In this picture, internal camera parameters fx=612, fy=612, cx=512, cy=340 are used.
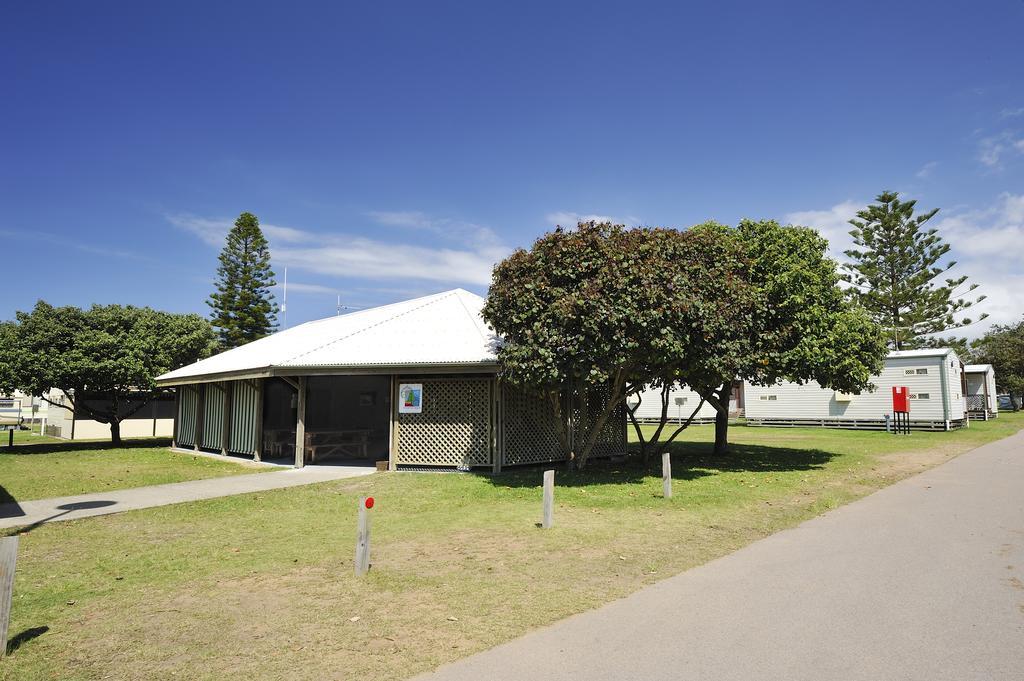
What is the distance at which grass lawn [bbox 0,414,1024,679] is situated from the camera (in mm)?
4473

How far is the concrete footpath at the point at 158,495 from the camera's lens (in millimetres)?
9797

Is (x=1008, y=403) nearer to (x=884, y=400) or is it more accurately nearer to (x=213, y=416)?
(x=884, y=400)

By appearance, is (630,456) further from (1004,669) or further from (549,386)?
(1004,669)

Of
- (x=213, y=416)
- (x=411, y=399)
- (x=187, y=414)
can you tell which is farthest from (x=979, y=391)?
(x=187, y=414)

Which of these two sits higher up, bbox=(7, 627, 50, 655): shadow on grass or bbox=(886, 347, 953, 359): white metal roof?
bbox=(886, 347, 953, 359): white metal roof

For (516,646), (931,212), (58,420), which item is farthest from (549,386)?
(931,212)

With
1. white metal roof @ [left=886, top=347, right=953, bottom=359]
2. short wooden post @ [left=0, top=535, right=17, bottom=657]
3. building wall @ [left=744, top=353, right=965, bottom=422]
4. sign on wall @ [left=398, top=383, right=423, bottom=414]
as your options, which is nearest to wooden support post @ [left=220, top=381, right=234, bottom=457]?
sign on wall @ [left=398, top=383, right=423, bottom=414]

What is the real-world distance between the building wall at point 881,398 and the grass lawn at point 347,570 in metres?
19.7

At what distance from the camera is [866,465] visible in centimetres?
1595

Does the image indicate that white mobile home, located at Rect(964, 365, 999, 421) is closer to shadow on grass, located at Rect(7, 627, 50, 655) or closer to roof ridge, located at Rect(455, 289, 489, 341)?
roof ridge, located at Rect(455, 289, 489, 341)

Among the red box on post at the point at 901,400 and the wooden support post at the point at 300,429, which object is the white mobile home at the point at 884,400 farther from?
the wooden support post at the point at 300,429

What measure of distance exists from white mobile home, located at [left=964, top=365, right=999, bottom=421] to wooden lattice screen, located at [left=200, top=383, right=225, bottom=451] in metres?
43.0

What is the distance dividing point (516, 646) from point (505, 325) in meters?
8.47

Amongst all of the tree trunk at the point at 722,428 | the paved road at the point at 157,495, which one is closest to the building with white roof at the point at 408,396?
the paved road at the point at 157,495
